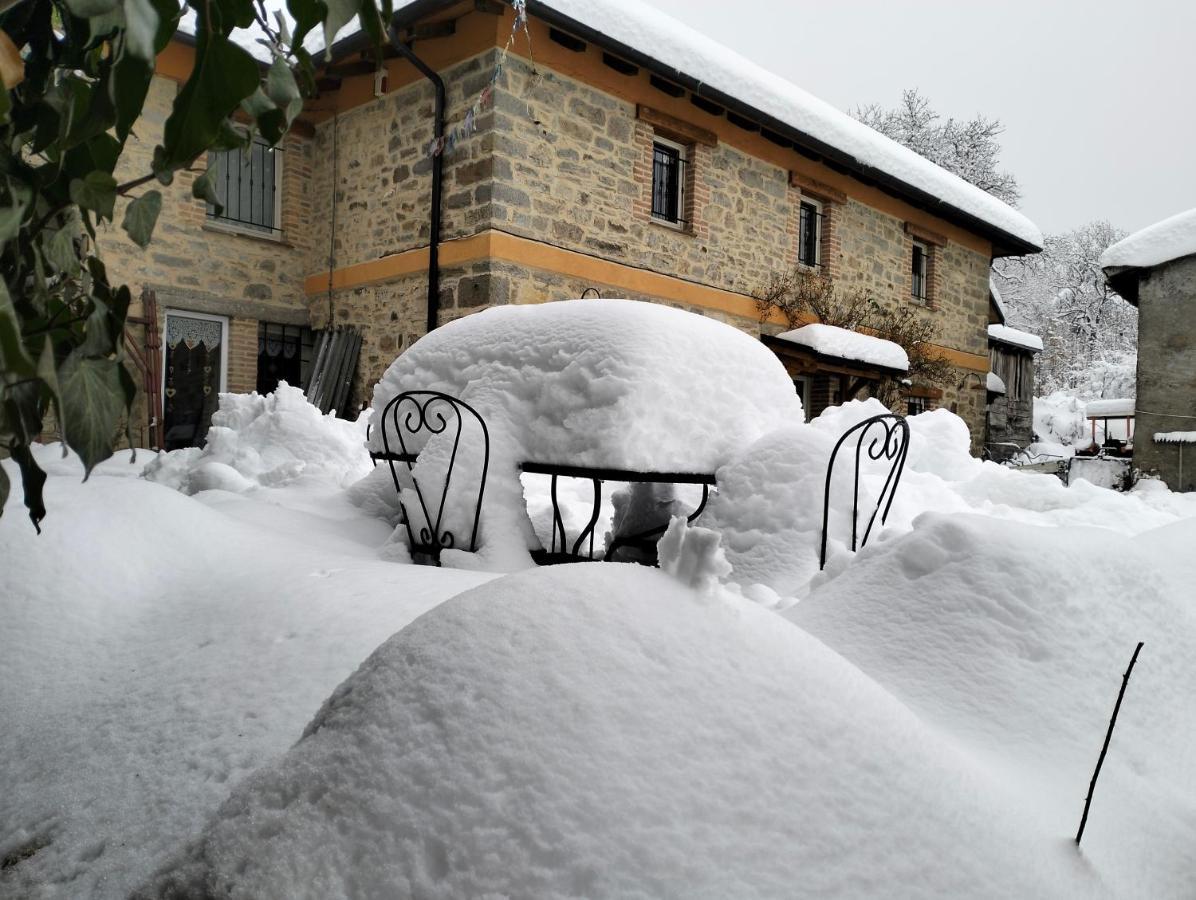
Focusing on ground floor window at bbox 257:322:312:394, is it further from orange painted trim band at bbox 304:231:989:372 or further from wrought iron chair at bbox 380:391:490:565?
wrought iron chair at bbox 380:391:490:565

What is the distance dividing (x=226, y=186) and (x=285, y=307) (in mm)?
1437

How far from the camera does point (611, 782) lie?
2.39 feet

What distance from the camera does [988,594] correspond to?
128 cm

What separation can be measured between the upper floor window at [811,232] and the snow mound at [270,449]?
7233mm

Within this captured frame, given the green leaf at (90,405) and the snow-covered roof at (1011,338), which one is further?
the snow-covered roof at (1011,338)

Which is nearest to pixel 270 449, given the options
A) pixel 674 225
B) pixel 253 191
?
pixel 674 225

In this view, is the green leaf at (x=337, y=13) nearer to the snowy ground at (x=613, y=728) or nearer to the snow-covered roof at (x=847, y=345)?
the snowy ground at (x=613, y=728)

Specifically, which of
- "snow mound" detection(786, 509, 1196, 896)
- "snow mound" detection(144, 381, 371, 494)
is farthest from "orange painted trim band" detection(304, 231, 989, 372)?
"snow mound" detection(786, 509, 1196, 896)

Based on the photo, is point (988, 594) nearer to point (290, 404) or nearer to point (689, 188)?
point (290, 404)

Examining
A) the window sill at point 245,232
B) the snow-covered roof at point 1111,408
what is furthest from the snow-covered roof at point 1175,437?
the snow-covered roof at point 1111,408

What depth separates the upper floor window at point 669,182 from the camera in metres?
8.86

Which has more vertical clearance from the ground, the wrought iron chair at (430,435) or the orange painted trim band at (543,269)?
the orange painted trim band at (543,269)

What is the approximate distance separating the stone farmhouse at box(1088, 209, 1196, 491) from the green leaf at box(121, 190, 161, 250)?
10.6 metres

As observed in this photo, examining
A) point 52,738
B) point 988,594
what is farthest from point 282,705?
point 988,594
